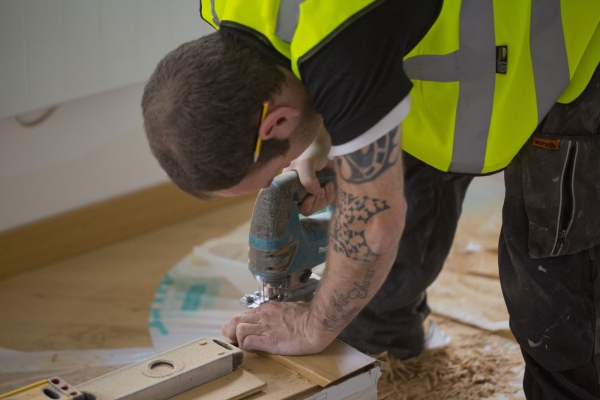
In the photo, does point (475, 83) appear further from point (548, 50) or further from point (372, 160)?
point (372, 160)

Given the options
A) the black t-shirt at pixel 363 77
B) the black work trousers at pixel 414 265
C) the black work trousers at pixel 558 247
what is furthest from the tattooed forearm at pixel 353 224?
the black work trousers at pixel 414 265

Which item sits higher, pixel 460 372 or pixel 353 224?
pixel 353 224

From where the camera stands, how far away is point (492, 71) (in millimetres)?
1279

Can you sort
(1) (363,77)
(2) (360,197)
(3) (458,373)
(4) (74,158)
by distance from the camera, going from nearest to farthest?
1. (1) (363,77)
2. (2) (360,197)
3. (3) (458,373)
4. (4) (74,158)

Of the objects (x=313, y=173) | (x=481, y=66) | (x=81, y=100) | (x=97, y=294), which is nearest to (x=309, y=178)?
(x=313, y=173)

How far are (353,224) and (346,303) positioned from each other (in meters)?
0.16

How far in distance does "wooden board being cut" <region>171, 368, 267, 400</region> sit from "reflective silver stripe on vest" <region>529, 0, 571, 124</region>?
2.38 feet

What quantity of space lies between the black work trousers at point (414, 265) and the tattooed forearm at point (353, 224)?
0.52 metres

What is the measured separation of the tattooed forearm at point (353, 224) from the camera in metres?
1.17

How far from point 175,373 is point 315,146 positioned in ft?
1.82

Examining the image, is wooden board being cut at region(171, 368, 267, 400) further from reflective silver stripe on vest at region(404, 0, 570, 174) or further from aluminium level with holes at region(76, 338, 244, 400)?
reflective silver stripe on vest at region(404, 0, 570, 174)

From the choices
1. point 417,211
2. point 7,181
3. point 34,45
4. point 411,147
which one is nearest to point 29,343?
point 7,181

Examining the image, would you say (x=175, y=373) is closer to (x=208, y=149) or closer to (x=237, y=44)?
(x=208, y=149)

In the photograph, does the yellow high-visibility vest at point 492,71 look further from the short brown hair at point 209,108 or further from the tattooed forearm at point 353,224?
the tattooed forearm at point 353,224
